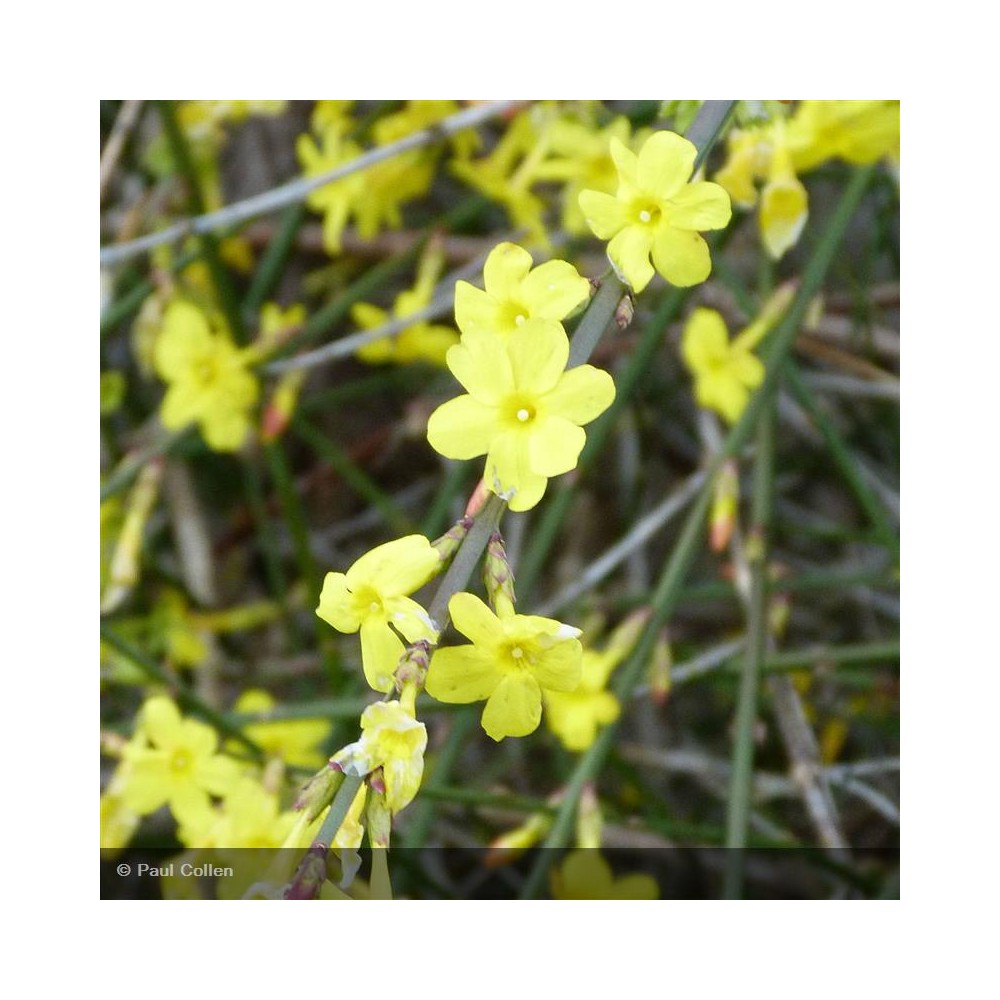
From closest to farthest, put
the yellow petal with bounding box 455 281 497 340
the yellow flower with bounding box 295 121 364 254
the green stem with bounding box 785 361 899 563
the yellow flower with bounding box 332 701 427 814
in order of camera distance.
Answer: the yellow flower with bounding box 332 701 427 814
the yellow petal with bounding box 455 281 497 340
the green stem with bounding box 785 361 899 563
the yellow flower with bounding box 295 121 364 254

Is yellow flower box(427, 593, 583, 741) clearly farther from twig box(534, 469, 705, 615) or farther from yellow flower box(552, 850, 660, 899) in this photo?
twig box(534, 469, 705, 615)

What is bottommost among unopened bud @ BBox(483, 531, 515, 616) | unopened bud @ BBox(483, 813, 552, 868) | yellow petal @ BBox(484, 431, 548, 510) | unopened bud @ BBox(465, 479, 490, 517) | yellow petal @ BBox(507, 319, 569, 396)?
unopened bud @ BBox(483, 813, 552, 868)

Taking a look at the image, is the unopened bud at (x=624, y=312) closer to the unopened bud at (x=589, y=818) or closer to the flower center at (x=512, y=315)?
the flower center at (x=512, y=315)

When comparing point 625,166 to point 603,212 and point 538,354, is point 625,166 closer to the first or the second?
point 603,212

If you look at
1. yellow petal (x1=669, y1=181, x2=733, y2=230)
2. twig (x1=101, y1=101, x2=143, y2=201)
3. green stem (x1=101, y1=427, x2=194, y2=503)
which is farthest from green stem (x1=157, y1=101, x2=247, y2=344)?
yellow petal (x1=669, y1=181, x2=733, y2=230)

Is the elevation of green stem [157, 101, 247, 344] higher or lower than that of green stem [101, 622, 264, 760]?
higher

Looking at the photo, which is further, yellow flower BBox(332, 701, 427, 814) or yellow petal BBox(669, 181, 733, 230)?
yellow petal BBox(669, 181, 733, 230)
